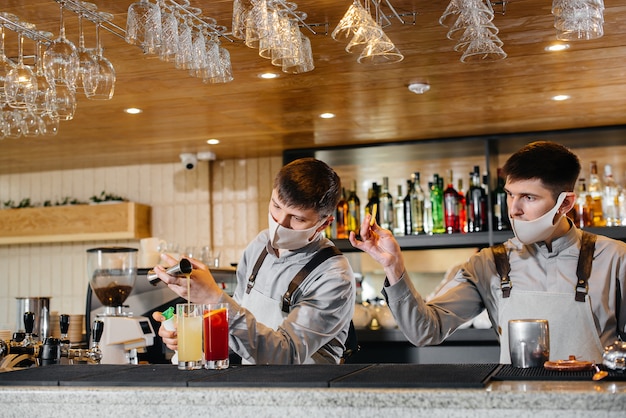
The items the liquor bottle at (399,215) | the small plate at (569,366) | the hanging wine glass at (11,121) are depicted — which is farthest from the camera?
the liquor bottle at (399,215)

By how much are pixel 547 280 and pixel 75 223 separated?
4.66 metres

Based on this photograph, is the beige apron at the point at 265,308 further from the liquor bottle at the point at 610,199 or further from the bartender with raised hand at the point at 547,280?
the liquor bottle at the point at 610,199

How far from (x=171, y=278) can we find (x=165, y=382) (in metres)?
0.41

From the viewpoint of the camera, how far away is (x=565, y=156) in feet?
8.31

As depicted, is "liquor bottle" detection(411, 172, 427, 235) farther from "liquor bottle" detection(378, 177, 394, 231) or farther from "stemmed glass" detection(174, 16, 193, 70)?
"stemmed glass" detection(174, 16, 193, 70)

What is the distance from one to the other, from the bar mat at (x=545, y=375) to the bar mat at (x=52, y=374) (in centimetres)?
93

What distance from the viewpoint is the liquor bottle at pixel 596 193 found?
515 cm

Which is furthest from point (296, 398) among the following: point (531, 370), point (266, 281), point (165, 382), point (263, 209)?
point (263, 209)

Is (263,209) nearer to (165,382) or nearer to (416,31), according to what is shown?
(416,31)

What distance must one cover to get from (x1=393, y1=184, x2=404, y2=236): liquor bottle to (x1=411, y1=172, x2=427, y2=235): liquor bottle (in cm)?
10

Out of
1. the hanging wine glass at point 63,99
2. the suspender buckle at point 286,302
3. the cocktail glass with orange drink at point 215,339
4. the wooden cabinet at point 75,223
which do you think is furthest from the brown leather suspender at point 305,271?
the wooden cabinet at point 75,223

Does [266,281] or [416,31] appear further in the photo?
[416,31]

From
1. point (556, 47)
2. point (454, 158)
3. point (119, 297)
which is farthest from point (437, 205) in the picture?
point (119, 297)

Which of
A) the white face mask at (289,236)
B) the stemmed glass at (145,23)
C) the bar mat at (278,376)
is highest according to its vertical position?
the stemmed glass at (145,23)
